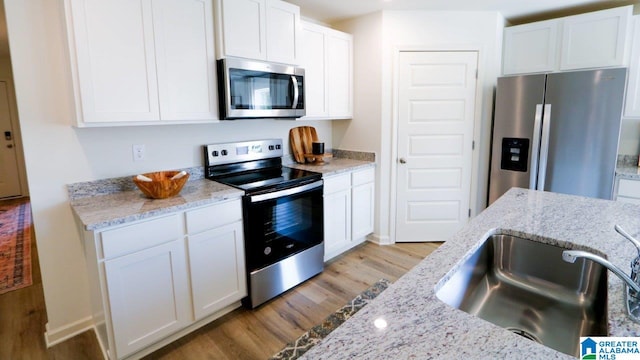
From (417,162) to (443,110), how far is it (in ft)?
1.91

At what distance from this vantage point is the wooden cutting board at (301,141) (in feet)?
11.0

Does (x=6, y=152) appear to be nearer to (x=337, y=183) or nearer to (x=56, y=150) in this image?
(x=56, y=150)

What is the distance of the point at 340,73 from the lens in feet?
11.3

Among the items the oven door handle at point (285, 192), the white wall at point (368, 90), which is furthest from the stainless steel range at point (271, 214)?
the white wall at point (368, 90)

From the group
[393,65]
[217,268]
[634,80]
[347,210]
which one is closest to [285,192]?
[217,268]

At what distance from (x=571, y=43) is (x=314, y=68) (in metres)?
2.35

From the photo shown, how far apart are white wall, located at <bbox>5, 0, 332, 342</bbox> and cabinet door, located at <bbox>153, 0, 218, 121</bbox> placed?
34 cm

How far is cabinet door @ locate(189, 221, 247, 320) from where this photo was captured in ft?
6.97

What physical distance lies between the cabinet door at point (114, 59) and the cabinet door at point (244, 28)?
499 mm

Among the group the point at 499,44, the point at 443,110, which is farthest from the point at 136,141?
the point at 499,44

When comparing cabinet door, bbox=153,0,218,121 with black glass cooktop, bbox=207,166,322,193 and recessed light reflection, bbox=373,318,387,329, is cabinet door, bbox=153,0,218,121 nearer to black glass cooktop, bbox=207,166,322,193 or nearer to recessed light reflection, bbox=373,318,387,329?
black glass cooktop, bbox=207,166,322,193

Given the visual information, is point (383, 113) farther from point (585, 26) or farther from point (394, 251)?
point (585, 26)

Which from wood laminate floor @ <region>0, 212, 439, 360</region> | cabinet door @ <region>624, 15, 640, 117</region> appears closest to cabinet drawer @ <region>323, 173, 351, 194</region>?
wood laminate floor @ <region>0, 212, 439, 360</region>

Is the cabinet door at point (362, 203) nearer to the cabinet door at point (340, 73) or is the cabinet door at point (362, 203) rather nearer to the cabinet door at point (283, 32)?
the cabinet door at point (340, 73)
